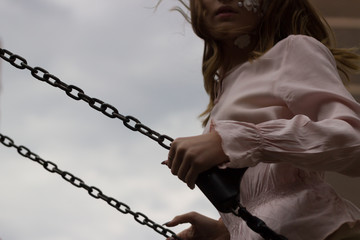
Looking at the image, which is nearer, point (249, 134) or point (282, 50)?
point (249, 134)

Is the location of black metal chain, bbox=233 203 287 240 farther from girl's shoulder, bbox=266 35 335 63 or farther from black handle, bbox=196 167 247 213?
girl's shoulder, bbox=266 35 335 63

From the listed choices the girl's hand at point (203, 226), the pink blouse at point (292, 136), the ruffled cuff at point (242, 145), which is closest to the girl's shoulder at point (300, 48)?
the pink blouse at point (292, 136)

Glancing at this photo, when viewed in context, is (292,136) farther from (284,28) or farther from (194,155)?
(284,28)

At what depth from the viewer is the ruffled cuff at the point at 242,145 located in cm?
133

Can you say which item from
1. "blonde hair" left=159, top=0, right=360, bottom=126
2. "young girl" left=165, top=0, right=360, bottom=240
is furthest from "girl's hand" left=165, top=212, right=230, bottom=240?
"blonde hair" left=159, top=0, right=360, bottom=126

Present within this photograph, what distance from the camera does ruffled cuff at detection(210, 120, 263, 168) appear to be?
4.38ft

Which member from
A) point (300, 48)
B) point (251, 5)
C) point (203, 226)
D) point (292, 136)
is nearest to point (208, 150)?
point (292, 136)

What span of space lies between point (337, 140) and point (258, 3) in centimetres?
44

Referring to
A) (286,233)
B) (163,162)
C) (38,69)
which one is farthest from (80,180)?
(286,233)

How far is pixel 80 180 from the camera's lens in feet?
6.56

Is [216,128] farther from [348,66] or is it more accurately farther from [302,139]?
[348,66]

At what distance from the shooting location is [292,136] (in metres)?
1.35

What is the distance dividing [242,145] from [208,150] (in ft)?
0.20

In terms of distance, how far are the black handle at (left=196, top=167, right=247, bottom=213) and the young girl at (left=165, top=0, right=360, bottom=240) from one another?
0.05 feet
